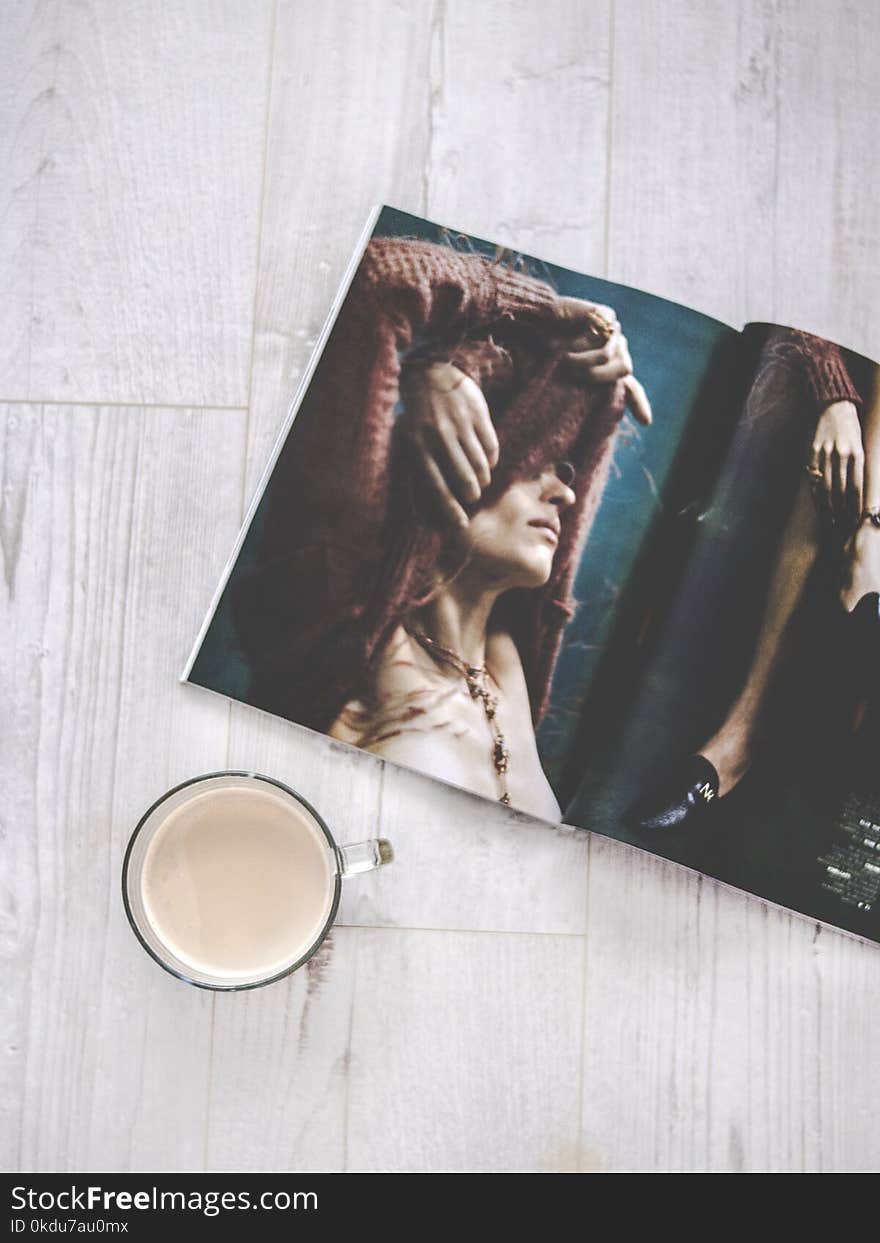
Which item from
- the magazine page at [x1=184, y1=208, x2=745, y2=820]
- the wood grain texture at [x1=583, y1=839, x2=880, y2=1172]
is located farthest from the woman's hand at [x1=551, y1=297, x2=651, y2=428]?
the wood grain texture at [x1=583, y1=839, x2=880, y2=1172]

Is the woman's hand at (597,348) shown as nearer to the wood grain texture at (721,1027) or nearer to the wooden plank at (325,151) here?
the wooden plank at (325,151)

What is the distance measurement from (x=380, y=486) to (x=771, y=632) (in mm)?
235

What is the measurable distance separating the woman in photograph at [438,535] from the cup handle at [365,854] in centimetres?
5

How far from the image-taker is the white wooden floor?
0.65 metres

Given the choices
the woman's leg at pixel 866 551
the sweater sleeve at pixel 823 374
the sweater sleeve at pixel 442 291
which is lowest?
the woman's leg at pixel 866 551

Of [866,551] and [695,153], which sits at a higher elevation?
[695,153]

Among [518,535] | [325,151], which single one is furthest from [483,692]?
[325,151]

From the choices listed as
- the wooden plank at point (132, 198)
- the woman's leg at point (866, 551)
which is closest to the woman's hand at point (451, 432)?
the wooden plank at point (132, 198)

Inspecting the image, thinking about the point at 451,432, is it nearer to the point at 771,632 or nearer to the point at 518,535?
the point at 518,535

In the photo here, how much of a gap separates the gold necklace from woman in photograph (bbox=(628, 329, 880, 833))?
77mm

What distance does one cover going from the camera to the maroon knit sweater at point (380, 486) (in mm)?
648

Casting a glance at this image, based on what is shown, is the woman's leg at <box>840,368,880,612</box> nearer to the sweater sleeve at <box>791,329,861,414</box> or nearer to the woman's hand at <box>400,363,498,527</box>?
the sweater sleeve at <box>791,329,861,414</box>

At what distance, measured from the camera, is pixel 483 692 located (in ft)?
2.13

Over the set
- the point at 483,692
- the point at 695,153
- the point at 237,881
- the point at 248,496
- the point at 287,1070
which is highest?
the point at 695,153
